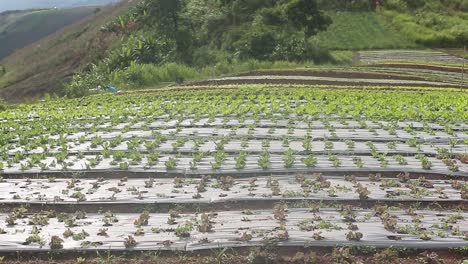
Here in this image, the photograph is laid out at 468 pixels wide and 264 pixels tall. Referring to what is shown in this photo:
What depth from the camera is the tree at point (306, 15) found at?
98.2ft

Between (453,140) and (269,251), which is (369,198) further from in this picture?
(453,140)

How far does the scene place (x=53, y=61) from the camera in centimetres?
4144

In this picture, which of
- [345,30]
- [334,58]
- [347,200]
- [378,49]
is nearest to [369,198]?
[347,200]

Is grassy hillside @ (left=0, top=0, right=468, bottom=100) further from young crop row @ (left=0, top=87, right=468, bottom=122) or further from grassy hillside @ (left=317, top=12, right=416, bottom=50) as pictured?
young crop row @ (left=0, top=87, right=468, bottom=122)

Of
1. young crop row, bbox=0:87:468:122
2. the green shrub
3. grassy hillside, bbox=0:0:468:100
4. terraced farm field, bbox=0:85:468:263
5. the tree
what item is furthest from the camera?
the tree

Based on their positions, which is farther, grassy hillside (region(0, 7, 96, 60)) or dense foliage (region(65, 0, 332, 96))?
grassy hillside (region(0, 7, 96, 60))

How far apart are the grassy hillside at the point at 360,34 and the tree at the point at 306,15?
4623 mm

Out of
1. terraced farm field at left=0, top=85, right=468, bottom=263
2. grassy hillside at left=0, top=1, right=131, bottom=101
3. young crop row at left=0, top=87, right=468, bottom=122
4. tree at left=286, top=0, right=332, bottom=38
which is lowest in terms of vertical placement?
grassy hillside at left=0, top=1, right=131, bottom=101

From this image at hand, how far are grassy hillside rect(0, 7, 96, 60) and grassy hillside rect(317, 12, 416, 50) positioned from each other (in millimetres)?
47086

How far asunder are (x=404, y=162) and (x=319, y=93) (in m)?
7.79

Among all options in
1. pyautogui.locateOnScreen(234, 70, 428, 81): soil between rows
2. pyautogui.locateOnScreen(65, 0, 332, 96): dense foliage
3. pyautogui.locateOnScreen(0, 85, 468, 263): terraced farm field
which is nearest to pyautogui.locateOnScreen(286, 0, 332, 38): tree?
pyautogui.locateOnScreen(65, 0, 332, 96): dense foliage

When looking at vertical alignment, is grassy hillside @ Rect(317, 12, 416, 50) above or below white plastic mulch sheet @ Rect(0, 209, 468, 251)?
below

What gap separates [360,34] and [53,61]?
24887 millimetres

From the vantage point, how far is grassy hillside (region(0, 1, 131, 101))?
34719 mm
